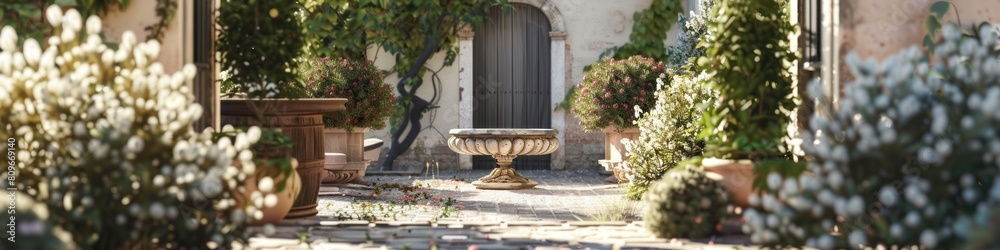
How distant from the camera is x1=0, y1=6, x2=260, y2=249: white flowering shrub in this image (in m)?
3.96

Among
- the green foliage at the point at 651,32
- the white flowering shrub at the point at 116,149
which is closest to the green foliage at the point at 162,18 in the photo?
the white flowering shrub at the point at 116,149

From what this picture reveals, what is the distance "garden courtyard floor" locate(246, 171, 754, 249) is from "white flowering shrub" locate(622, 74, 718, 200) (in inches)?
17.6

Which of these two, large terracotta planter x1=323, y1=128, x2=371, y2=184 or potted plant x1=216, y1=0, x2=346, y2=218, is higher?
potted plant x1=216, y1=0, x2=346, y2=218

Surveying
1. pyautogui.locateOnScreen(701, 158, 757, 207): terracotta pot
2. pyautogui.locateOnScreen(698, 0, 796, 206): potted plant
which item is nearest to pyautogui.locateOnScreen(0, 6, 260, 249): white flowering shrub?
pyautogui.locateOnScreen(701, 158, 757, 207): terracotta pot

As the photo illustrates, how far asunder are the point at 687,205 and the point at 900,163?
176cm

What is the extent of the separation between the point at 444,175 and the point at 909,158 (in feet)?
34.0

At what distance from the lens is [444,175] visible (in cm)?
1412

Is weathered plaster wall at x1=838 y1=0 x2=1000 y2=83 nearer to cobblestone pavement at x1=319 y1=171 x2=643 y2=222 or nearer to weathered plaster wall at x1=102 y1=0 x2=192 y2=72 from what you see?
cobblestone pavement at x1=319 y1=171 x2=643 y2=222

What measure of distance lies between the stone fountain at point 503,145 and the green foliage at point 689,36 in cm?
270

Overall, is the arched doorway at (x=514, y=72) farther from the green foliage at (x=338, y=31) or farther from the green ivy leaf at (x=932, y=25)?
the green ivy leaf at (x=932, y=25)

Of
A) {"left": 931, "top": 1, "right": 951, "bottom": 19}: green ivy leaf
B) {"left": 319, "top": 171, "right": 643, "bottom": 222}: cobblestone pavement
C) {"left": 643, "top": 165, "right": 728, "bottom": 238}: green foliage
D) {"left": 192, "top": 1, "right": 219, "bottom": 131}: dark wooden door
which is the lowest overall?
{"left": 319, "top": 171, "right": 643, "bottom": 222}: cobblestone pavement

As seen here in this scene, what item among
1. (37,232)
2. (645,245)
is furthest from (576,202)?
(37,232)

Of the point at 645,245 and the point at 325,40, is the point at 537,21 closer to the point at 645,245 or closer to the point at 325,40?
the point at 325,40

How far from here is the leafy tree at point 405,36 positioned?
14375 mm
